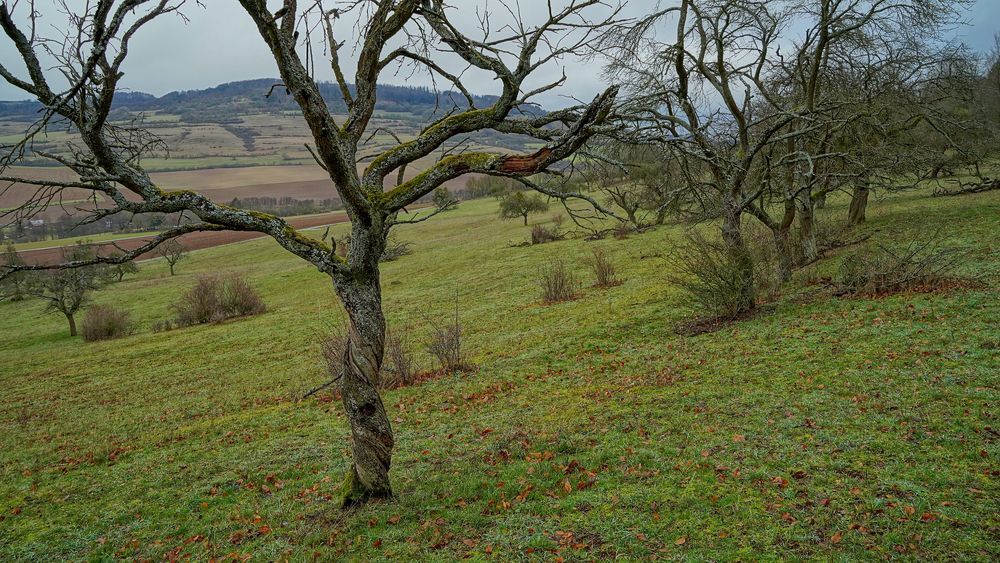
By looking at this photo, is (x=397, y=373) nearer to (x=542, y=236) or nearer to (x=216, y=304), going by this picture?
(x=216, y=304)

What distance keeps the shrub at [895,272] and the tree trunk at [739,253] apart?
7.54 feet

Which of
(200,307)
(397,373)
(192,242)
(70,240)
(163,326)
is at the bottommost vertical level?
(163,326)

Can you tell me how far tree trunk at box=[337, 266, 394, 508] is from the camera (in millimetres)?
6684

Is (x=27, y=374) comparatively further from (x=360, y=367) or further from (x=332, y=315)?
(x=360, y=367)

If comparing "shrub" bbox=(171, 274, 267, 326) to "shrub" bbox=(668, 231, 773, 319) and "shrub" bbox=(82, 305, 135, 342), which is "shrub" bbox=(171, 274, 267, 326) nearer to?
"shrub" bbox=(82, 305, 135, 342)

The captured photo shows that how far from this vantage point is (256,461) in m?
10.0

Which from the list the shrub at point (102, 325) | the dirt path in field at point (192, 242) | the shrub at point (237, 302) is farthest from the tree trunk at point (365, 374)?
the dirt path in field at point (192, 242)

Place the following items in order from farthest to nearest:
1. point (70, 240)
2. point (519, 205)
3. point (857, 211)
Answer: point (70, 240)
point (519, 205)
point (857, 211)

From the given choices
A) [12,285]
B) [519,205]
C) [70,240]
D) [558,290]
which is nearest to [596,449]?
[558,290]

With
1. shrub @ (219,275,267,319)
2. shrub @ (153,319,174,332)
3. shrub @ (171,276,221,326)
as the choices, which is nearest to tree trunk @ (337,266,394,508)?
shrub @ (219,275,267,319)

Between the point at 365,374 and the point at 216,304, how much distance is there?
103 ft

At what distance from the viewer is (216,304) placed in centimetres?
3394

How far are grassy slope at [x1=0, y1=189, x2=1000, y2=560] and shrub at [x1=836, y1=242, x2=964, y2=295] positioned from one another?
2.37ft

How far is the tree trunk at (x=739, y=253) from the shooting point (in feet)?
44.0
